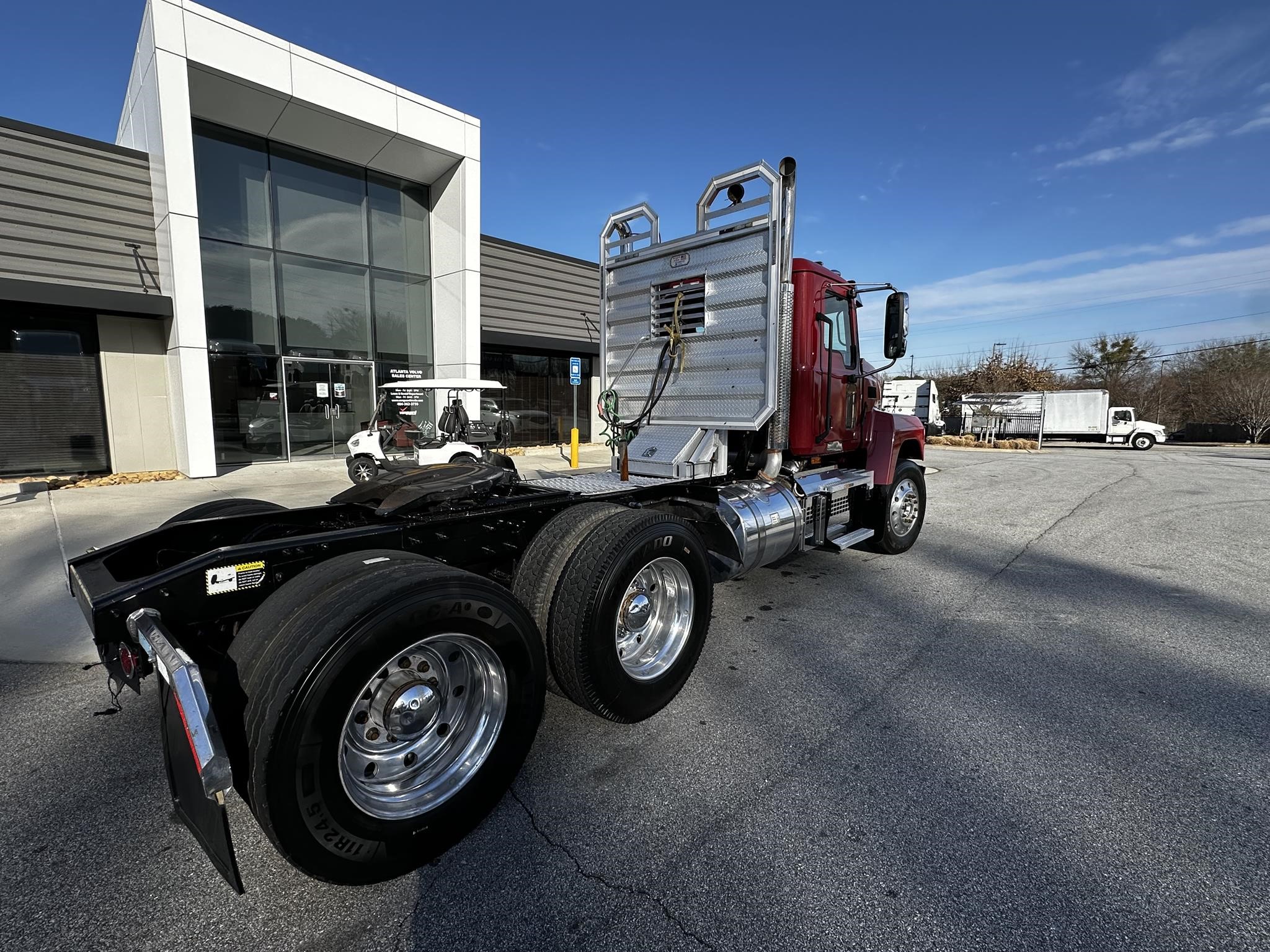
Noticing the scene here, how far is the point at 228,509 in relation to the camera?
360 centimetres

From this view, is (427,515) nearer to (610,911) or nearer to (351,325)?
(610,911)

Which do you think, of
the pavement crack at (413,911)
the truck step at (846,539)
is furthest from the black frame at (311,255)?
the pavement crack at (413,911)

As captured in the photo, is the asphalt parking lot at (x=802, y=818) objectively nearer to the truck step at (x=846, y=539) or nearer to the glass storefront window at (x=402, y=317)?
the truck step at (x=846, y=539)

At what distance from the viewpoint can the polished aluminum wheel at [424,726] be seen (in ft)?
7.16

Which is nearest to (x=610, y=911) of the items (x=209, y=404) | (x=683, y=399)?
(x=683, y=399)

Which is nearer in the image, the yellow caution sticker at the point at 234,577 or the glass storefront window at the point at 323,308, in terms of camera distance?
the yellow caution sticker at the point at 234,577

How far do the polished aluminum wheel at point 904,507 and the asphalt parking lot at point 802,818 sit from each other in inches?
84.5

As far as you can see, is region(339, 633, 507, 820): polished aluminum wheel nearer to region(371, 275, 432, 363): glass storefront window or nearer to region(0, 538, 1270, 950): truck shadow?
region(0, 538, 1270, 950): truck shadow

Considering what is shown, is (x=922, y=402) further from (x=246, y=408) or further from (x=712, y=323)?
(x=712, y=323)

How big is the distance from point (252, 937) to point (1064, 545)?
27.1 ft

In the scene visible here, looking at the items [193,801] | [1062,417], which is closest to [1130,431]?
[1062,417]

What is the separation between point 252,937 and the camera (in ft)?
6.08

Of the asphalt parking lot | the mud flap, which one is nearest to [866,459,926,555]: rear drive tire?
the asphalt parking lot

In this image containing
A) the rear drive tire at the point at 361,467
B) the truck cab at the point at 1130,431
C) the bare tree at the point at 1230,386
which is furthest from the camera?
the bare tree at the point at 1230,386
